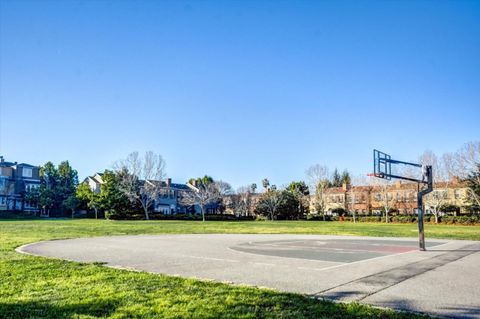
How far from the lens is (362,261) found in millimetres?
12664

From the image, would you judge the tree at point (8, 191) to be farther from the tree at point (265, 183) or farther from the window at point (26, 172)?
the tree at point (265, 183)

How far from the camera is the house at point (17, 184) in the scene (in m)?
68.1

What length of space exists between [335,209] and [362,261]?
6860cm

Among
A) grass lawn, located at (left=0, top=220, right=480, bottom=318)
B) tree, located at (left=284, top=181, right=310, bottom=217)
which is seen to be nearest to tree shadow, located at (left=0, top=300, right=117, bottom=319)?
grass lawn, located at (left=0, top=220, right=480, bottom=318)

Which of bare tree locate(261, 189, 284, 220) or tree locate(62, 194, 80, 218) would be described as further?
bare tree locate(261, 189, 284, 220)

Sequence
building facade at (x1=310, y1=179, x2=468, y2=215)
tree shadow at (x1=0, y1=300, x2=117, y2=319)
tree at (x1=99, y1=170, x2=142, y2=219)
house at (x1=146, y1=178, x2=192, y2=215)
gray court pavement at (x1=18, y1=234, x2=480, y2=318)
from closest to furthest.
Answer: tree shadow at (x1=0, y1=300, x2=117, y2=319) → gray court pavement at (x1=18, y1=234, x2=480, y2=318) → tree at (x1=99, y1=170, x2=142, y2=219) → building facade at (x1=310, y1=179, x2=468, y2=215) → house at (x1=146, y1=178, x2=192, y2=215)

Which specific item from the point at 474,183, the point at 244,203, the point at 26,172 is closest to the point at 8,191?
the point at 26,172

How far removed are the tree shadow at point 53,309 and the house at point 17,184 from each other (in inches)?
2765

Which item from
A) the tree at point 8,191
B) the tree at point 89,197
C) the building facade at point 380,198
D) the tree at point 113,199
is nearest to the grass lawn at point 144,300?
the tree at point 113,199

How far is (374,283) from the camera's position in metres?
8.47

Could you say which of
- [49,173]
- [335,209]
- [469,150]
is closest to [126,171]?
[49,173]

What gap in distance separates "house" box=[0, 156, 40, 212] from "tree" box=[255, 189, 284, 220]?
39.8m

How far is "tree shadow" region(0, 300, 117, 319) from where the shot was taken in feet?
18.2

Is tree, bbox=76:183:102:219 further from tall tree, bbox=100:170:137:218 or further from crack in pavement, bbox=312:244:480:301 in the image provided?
crack in pavement, bbox=312:244:480:301
